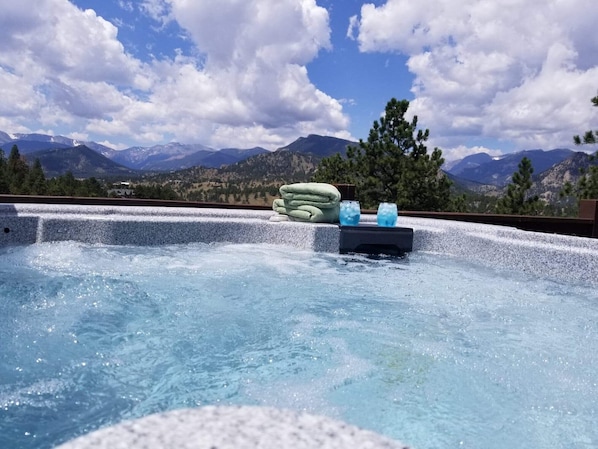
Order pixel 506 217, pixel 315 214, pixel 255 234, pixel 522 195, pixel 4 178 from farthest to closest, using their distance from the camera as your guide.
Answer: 1. pixel 4 178
2. pixel 522 195
3. pixel 506 217
4. pixel 255 234
5. pixel 315 214

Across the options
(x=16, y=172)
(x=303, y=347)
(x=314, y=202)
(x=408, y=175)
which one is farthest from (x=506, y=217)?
(x=16, y=172)

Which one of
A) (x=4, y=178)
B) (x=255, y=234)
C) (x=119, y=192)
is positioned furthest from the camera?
(x=4, y=178)

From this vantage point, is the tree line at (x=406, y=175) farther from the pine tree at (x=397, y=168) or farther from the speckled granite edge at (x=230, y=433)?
the speckled granite edge at (x=230, y=433)

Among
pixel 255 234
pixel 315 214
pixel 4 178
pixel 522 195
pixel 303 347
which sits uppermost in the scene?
pixel 522 195

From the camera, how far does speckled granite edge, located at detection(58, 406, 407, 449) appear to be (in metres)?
0.73

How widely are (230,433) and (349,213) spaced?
4741 mm

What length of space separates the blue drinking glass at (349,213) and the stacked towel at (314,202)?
7.2 inches

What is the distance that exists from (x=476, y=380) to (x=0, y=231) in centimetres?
517

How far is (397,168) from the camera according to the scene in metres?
15.9

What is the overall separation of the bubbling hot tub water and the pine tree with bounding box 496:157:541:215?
12.4m

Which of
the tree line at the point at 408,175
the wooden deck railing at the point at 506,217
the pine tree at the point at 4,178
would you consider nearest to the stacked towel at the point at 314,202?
the wooden deck railing at the point at 506,217

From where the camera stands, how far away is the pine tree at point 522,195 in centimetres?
1546

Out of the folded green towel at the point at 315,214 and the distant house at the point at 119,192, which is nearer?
the folded green towel at the point at 315,214

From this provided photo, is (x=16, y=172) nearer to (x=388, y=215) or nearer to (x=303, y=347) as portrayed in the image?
(x=388, y=215)
